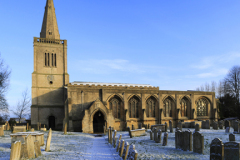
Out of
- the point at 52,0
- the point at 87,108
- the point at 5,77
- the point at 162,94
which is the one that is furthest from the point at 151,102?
the point at 52,0

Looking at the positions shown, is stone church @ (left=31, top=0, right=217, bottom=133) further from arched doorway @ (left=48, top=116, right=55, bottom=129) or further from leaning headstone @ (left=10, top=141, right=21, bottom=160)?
leaning headstone @ (left=10, top=141, right=21, bottom=160)

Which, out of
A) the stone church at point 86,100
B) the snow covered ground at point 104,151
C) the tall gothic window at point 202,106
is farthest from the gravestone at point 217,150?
the tall gothic window at point 202,106

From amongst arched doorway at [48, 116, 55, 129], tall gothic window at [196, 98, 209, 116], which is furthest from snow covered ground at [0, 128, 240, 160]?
tall gothic window at [196, 98, 209, 116]

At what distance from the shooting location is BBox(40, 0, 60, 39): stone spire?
3588 centimetres

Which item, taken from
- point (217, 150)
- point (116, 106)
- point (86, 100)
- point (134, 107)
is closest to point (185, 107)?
point (134, 107)

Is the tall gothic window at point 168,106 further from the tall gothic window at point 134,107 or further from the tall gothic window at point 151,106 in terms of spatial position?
the tall gothic window at point 134,107

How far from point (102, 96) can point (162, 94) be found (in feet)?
36.4

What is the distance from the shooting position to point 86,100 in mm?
30422

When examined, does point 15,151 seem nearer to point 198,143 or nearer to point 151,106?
point 198,143

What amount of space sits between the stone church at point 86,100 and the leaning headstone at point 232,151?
21797mm

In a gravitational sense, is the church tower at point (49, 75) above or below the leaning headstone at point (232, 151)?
above

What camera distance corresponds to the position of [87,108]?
29797 millimetres

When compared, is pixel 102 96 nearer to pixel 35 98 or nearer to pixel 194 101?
pixel 35 98

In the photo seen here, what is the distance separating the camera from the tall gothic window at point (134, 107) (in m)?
33.8
